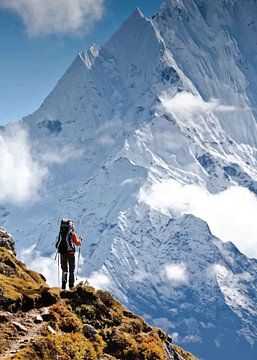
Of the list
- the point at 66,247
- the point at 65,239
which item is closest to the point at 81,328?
the point at 65,239

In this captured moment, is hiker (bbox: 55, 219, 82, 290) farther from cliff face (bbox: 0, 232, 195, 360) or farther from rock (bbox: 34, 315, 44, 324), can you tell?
rock (bbox: 34, 315, 44, 324)

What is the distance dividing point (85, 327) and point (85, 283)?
3.36 meters

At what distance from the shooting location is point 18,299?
19547 millimetres

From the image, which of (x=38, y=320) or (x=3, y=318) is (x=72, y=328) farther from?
(x=3, y=318)

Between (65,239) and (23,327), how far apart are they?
7707mm

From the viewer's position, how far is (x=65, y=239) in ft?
84.1

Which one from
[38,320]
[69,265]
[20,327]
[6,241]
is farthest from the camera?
[6,241]

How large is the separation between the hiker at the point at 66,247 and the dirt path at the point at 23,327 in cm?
592

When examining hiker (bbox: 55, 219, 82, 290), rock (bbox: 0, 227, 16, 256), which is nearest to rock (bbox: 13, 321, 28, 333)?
hiker (bbox: 55, 219, 82, 290)

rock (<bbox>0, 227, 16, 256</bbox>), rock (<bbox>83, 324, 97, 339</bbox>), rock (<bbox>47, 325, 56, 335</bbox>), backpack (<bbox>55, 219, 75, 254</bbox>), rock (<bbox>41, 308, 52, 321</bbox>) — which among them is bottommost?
rock (<bbox>47, 325, 56, 335</bbox>)

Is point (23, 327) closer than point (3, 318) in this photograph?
Yes

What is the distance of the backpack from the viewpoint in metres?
25.5

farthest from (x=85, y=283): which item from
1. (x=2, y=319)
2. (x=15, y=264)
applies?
(x=15, y=264)

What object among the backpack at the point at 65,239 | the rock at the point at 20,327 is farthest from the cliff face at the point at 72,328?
the backpack at the point at 65,239
